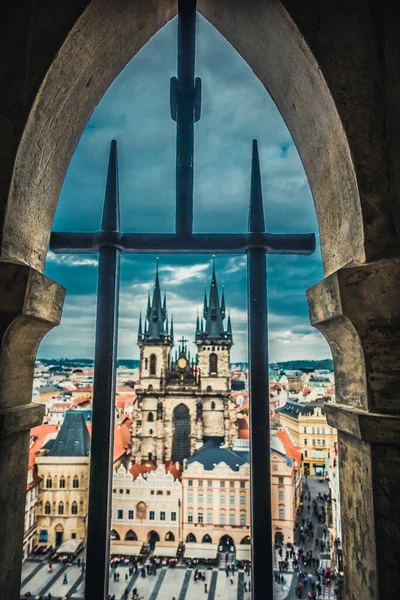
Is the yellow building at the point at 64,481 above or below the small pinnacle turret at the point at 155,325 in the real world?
below

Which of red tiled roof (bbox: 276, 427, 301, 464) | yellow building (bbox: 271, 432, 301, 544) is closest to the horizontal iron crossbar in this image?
yellow building (bbox: 271, 432, 301, 544)

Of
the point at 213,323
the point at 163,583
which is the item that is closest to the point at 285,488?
the point at 163,583

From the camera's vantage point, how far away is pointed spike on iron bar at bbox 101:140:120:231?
5.92 ft

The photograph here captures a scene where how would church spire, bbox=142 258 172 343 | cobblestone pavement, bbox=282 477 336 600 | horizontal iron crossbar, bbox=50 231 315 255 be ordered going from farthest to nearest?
church spire, bbox=142 258 172 343
cobblestone pavement, bbox=282 477 336 600
horizontal iron crossbar, bbox=50 231 315 255

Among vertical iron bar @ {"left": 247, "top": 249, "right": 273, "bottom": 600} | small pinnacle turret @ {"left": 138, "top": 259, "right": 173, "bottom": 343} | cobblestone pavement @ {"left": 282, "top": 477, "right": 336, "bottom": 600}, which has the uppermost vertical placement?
small pinnacle turret @ {"left": 138, "top": 259, "right": 173, "bottom": 343}

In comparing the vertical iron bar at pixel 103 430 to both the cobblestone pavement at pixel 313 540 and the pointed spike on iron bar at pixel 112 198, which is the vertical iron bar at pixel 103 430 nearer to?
the pointed spike on iron bar at pixel 112 198

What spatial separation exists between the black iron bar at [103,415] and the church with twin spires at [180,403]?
4710cm

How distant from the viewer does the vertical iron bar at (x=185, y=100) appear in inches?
72.7

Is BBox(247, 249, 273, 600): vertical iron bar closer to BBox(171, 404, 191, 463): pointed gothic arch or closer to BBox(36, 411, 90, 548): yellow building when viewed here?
BBox(36, 411, 90, 548): yellow building

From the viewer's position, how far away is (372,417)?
121 centimetres

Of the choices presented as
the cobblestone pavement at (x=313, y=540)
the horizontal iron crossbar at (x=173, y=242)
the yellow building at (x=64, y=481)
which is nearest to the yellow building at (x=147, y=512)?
the yellow building at (x=64, y=481)

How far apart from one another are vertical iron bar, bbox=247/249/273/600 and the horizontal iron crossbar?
0.19ft

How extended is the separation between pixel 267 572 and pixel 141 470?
42.2 m

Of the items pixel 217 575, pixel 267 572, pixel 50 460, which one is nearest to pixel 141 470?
pixel 217 575
